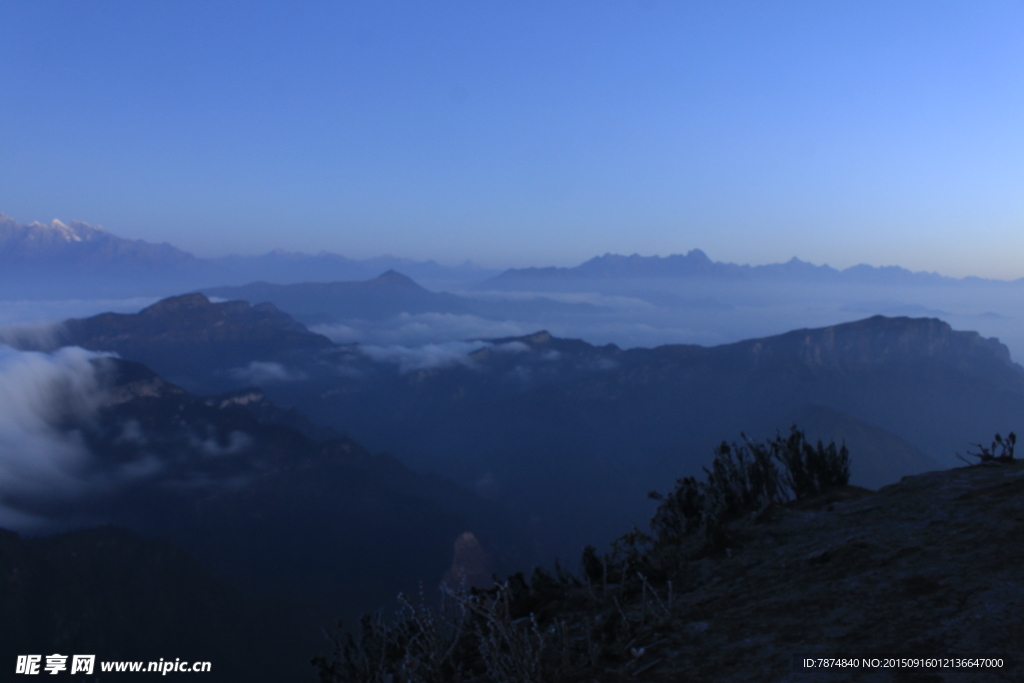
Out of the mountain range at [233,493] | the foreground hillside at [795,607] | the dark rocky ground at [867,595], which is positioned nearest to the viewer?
the dark rocky ground at [867,595]

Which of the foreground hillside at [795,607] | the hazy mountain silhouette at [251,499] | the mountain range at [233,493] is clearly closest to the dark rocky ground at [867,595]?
the foreground hillside at [795,607]

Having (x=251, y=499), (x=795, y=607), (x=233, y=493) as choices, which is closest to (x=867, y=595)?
(x=795, y=607)

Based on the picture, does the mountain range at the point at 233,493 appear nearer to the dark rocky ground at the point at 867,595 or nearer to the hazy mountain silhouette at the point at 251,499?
the hazy mountain silhouette at the point at 251,499

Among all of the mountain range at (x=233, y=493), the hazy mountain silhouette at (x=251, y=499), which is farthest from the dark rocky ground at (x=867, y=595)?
the hazy mountain silhouette at (x=251, y=499)

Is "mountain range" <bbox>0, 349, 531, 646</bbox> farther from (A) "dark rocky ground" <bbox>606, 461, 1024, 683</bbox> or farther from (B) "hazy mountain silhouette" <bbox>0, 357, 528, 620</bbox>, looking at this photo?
(A) "dark rocky ground" <bbox>606, 461, 1024, 683</bbox>

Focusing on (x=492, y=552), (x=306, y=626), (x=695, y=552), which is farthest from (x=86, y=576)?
(x=695, y=552)

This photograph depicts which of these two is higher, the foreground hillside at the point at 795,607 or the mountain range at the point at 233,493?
the foreground hillside at the point at 795,607

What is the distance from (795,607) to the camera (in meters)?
6.00

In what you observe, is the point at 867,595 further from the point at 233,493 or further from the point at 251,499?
the point at 233,493

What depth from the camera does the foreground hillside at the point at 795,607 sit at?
187 inches

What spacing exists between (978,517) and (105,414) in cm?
19868

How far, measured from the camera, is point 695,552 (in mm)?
9328

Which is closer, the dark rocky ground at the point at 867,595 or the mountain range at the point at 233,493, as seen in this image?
the dark rocky ground at the point at 867,595

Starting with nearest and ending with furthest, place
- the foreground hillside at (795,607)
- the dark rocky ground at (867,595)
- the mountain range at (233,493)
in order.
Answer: the dark rocky ground at (867,595)
the foreground hillside at (795,607)
the mountain range at (233,493)
